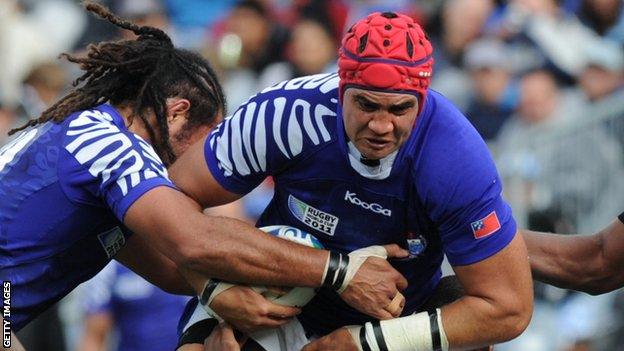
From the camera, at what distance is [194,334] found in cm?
561

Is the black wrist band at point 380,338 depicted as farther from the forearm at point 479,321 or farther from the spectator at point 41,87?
the spectator at point 41,87

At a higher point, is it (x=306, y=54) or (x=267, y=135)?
(x=267, y=135)

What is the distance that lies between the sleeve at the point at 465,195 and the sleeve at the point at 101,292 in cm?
418

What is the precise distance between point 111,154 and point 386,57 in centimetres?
116

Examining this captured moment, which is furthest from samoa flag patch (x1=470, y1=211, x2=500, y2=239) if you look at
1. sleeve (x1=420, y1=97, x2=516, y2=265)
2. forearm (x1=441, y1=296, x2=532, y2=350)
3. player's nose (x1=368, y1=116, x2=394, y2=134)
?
player's nose (x1=368, y1=116, x2=394, y2=134)

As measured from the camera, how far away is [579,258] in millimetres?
6273

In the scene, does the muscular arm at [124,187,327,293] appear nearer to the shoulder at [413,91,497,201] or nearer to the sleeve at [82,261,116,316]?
the shoulder at [413,91,497,201]

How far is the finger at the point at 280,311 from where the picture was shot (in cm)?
528

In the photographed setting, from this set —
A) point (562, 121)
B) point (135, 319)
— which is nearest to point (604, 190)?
point (562, 121)

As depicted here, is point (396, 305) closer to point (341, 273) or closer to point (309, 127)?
point (341, 273)

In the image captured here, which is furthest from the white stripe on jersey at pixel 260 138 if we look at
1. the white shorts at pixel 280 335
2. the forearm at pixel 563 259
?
the forearm at pixel 563 259

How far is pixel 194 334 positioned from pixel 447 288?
108 cm

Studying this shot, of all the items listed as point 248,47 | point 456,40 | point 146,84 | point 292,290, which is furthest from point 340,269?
point 248,47

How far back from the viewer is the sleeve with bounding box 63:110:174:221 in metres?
5.21
